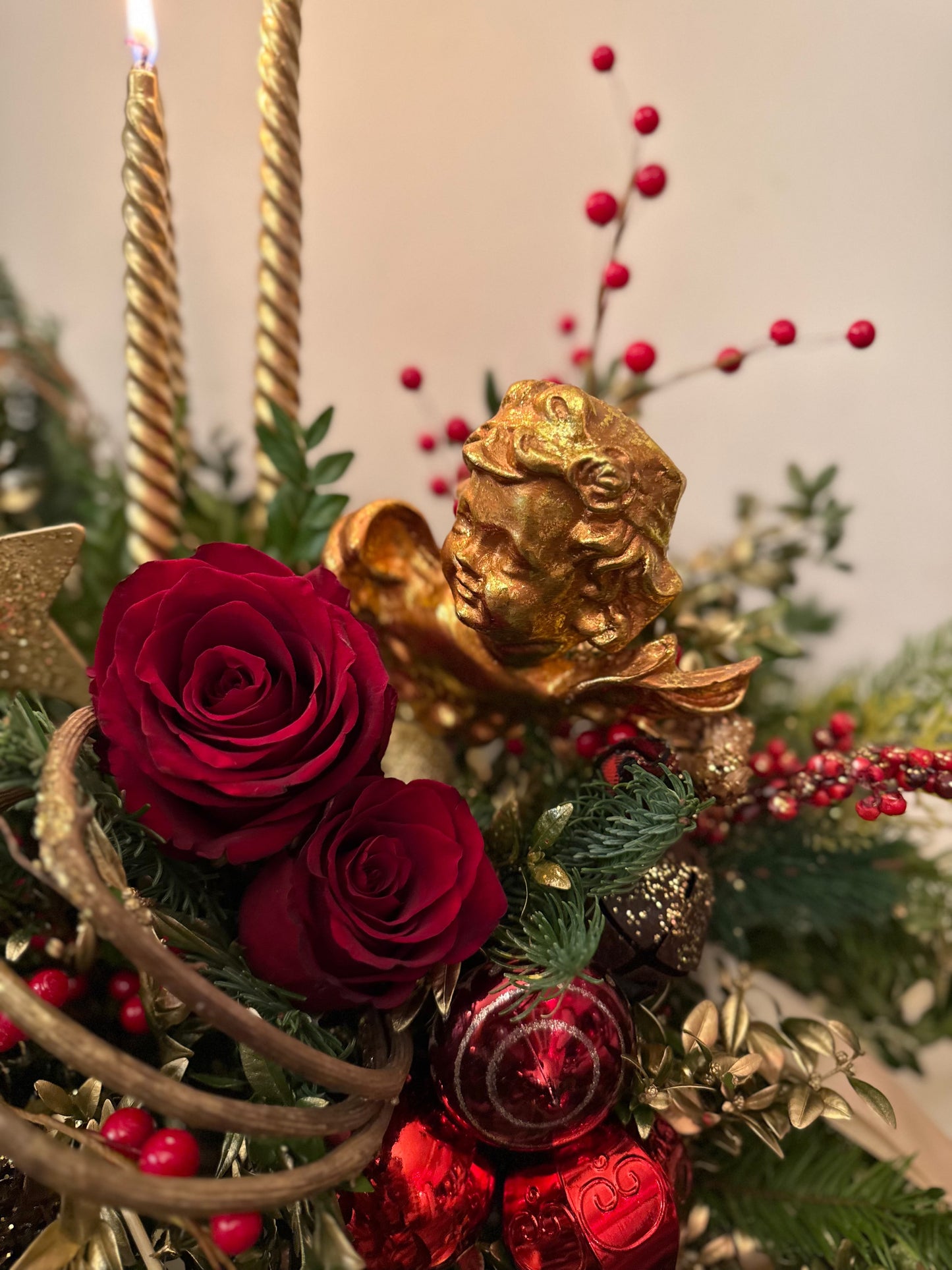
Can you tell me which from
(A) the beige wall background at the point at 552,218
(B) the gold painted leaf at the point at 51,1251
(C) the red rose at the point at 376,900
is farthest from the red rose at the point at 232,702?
(A) the beige wall background at the point at 552,218

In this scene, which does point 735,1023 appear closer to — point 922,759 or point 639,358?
point 922,759

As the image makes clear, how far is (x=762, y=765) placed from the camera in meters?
0.43

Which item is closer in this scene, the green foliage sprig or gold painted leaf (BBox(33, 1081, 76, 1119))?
gold painted leaf (BBox(33, 1081, 76, 1119))

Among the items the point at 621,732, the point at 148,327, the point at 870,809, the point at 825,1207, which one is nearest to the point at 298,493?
the point at 148,327

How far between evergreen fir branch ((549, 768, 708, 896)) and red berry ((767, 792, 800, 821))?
0.19 feet

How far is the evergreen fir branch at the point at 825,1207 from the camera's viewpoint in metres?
0.38

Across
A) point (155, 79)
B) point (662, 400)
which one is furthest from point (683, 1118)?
point (662, 400)

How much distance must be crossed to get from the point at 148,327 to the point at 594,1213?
430mm

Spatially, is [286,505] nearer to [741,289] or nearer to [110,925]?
[110,925]

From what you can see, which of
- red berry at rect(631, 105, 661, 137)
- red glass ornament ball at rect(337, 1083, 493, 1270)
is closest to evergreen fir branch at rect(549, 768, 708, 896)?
red glass ornament ball at rect(337, 1083, 493, 1270)

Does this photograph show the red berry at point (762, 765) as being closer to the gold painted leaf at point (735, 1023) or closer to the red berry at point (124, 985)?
the gold painted leaf at point (735, 1023)

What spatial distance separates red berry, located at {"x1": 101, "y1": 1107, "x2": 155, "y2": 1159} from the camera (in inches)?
11.2

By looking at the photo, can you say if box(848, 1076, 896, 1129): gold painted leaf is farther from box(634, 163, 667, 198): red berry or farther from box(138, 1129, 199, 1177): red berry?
box(634, 163, 667, 198): red berry

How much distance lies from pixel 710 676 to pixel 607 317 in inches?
21.6
